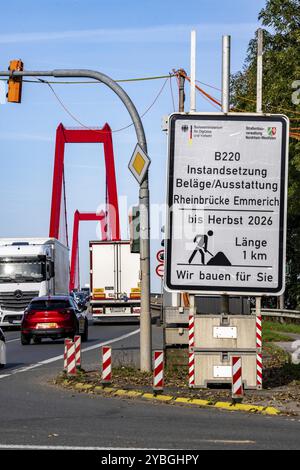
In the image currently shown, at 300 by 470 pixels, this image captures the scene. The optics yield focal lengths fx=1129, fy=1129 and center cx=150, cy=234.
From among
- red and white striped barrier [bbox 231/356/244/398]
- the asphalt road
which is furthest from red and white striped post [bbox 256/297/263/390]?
the asphalt road

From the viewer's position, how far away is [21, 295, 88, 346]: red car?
34625mm

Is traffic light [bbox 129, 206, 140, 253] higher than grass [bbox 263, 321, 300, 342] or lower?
higher

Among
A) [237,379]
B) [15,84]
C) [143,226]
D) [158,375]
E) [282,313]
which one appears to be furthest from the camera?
[282,313]

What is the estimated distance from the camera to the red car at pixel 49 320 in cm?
3462

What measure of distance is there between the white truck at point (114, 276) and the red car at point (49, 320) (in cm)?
1632

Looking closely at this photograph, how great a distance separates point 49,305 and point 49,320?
76 centimetres

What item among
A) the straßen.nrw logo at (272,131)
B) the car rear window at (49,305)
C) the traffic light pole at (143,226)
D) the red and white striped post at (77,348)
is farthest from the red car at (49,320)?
the straßen.nrw logo at (272,131)

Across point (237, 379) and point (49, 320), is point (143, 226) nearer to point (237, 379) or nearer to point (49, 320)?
point (237, 379)

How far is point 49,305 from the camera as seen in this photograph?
116ft

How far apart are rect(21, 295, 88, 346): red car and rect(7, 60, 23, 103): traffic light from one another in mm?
13101

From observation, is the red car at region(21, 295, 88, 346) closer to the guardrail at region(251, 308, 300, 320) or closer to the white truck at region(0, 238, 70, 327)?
the white truck at region(0, 238, 70, 327)

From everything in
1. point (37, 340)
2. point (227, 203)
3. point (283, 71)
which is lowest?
point (37, 340)

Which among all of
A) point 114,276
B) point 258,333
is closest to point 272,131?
point 258,333
